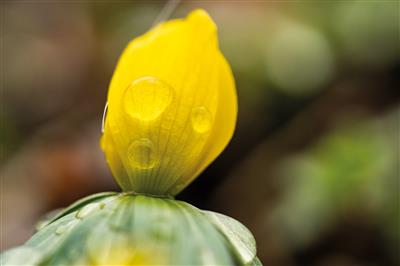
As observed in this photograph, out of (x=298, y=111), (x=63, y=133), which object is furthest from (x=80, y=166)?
(x=298, y=111)

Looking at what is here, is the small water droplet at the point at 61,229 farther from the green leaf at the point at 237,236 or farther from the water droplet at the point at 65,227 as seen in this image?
the green leaf at the point at 237,236

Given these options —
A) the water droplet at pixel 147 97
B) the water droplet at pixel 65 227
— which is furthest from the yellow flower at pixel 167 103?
the water droplet at pixel 65 227

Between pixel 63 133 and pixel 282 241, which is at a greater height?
pixel 63 133

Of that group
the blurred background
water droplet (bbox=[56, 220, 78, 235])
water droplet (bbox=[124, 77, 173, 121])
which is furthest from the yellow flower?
the blurred background

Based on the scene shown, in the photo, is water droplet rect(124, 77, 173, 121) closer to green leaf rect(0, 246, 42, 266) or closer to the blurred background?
green leaf rect(0, 246, 42, 266)

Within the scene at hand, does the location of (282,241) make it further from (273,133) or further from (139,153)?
(139,153)

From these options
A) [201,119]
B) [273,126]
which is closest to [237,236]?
[201,119]
